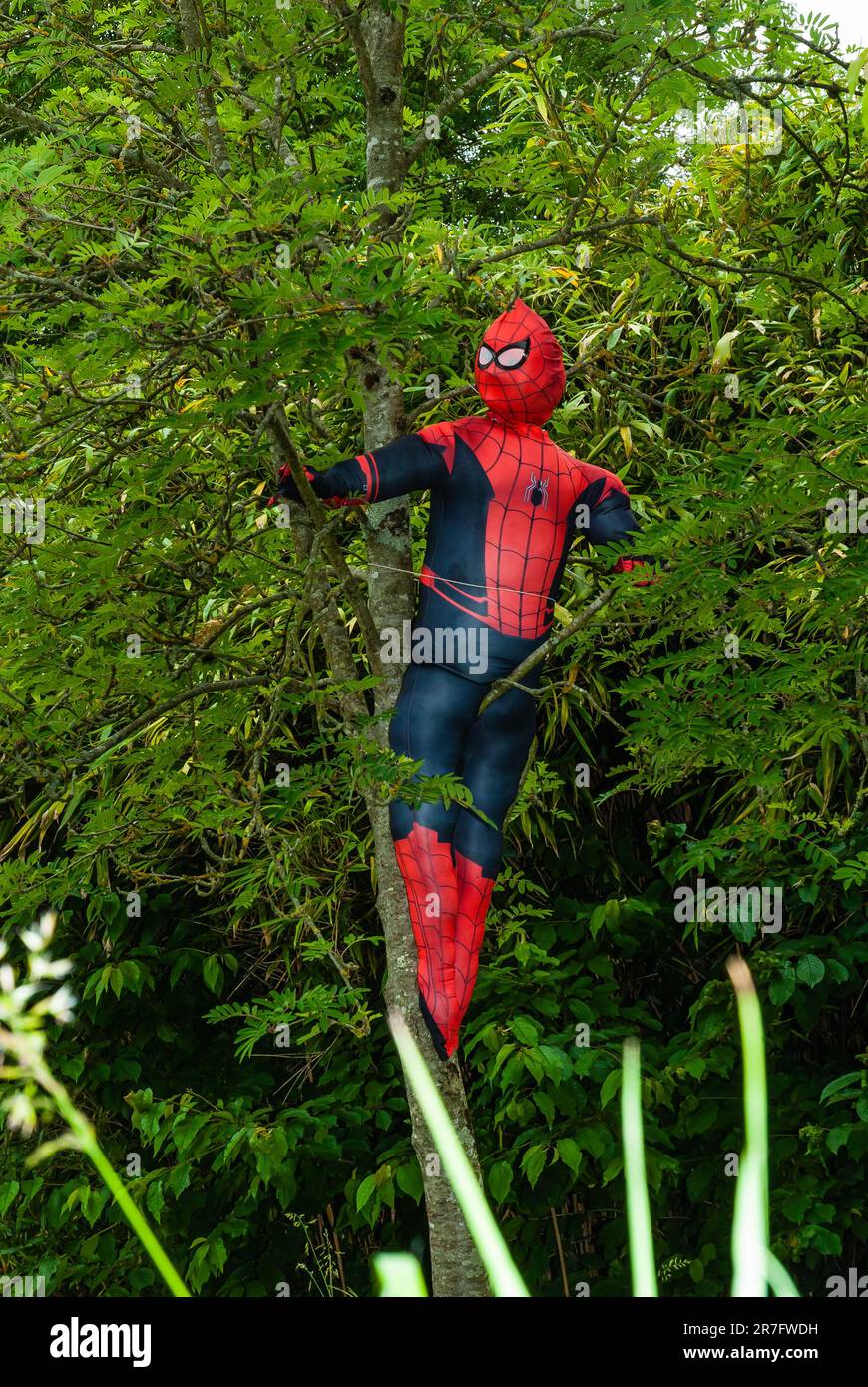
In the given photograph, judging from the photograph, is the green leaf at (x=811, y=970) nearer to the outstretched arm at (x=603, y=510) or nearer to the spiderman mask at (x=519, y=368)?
the outstretched arm at (x=603, y=510)

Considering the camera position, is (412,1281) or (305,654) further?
(305,654)

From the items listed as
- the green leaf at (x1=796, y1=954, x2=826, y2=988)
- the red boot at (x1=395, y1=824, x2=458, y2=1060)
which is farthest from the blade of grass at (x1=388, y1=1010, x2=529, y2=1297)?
the green leaf at (x1=796, y1=954, x2=826, y2=988)

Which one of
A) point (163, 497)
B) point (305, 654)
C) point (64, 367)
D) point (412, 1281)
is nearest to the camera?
point (412, 1281)

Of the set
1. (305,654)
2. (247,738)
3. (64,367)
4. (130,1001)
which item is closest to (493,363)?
(64,367)

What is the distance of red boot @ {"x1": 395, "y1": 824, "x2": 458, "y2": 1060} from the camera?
8.62 feet

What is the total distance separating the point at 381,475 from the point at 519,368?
1.19 ft

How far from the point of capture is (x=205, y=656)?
9.42 feet

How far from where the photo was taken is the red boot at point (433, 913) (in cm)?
263

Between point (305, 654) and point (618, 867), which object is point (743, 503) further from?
point (618, 867)

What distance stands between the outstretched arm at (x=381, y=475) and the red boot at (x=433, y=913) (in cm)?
65

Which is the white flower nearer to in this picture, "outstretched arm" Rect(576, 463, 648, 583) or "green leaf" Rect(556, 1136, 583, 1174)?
"outstretched arm" Rect(576, 463, 648, 583)

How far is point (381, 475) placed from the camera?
8.50 ft

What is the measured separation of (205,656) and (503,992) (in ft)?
4.93

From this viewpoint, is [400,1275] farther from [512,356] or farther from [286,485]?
[512,356]
